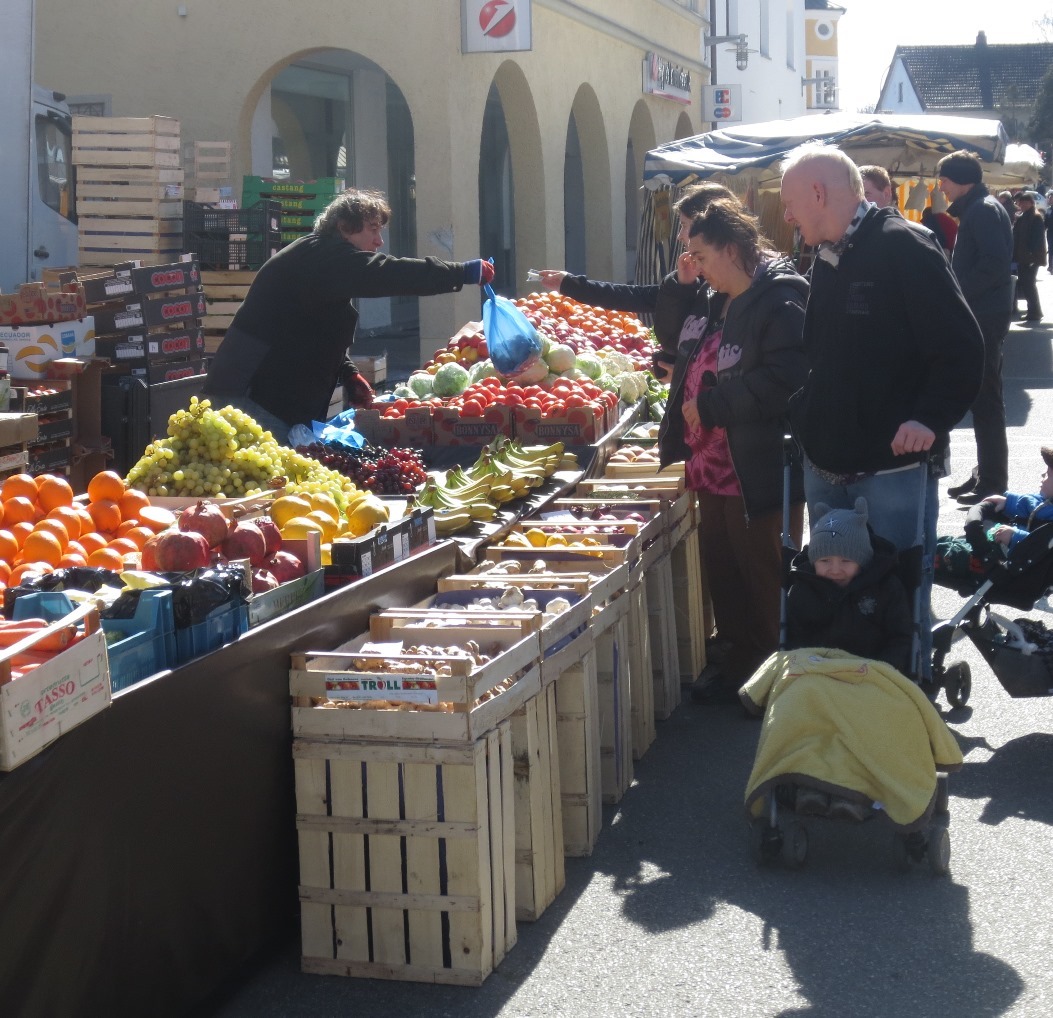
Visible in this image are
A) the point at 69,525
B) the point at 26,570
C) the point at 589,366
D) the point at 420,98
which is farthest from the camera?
the point at 420,98

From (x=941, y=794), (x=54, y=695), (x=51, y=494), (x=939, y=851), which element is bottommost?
(x=939, y=851)

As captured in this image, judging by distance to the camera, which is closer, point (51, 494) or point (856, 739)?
point (856, 739)

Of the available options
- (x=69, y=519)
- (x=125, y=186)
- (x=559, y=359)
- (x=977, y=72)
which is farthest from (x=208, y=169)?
(x=977, y=72)

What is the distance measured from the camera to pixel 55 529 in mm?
4363

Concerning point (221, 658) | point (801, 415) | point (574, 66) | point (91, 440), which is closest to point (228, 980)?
point (221, 658)

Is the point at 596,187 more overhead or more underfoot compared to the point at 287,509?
more overhead

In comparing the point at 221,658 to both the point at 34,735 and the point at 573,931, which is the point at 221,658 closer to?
the point at 34,735

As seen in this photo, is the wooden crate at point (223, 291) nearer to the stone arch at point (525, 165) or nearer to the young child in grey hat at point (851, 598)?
the stone arch at point (525, 165)

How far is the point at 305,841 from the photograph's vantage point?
153 inches

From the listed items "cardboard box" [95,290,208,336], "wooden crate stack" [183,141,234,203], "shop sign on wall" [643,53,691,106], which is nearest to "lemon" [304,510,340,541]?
"cardboard box" [95,290,208,336]

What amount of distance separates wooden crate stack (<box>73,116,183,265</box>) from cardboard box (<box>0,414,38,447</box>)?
574cm

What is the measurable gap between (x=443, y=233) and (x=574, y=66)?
593 centimetres

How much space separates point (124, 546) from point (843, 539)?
88.3 inches

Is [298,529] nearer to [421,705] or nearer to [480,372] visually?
[421,705]
